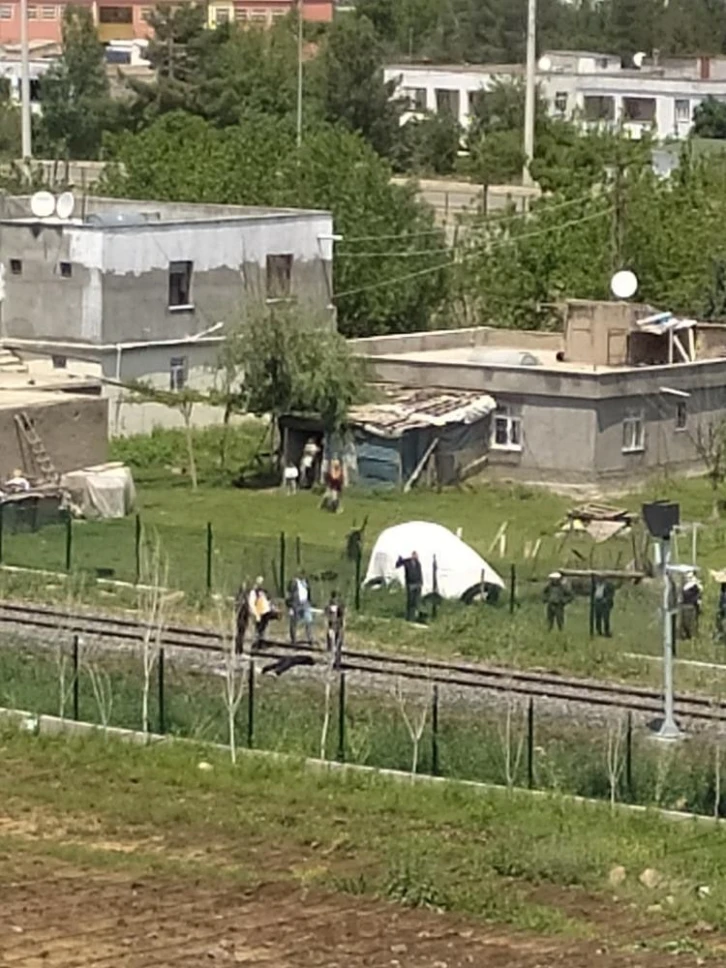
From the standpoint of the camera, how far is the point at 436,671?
97.9ft

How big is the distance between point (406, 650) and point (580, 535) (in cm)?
875

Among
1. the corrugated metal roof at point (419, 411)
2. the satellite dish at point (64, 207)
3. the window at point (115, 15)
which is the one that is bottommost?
the corrugated metal roof at point (419, 411)

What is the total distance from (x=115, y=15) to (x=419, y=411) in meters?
95.1

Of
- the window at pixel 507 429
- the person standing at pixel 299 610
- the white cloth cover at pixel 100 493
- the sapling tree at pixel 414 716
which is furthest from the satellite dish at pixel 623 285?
the sapling tree at pixel 414 716

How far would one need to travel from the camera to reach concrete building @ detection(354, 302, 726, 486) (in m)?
45.8

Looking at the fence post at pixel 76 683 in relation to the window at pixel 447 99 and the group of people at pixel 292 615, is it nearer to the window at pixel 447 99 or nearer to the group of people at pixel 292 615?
the group of people at pixel 292 615

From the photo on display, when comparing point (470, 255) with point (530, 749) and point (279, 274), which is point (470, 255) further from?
point (530, 749)

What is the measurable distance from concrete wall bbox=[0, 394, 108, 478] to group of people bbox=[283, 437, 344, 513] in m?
2.87

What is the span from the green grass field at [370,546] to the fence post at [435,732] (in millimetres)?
2925

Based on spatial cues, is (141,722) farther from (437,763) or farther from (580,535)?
(580,535)

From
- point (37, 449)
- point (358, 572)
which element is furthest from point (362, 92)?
point (358, 572)

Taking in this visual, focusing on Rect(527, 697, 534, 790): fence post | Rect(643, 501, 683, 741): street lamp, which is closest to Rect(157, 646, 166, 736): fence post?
Rect(527, 697, 534, 790): fence post

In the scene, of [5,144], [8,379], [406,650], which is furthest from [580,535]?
[5,144]

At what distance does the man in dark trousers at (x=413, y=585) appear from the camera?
109ft
